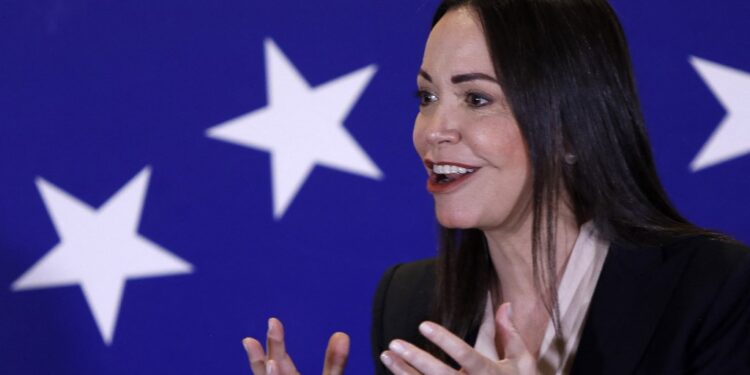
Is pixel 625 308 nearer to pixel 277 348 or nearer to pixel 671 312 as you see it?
pixel 671 312

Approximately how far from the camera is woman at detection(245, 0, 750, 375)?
1.28 m

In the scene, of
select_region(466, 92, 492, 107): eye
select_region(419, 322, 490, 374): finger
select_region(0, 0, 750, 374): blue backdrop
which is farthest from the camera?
select_region(0, 0, 750, 374): blue backdrop

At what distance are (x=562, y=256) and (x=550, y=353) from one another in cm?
15

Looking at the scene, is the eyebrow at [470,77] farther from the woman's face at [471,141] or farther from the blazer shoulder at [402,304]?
the blazer shoulder at [402,304]

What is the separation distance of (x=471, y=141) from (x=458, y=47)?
127 mm

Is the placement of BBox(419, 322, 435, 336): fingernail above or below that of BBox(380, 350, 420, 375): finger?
above

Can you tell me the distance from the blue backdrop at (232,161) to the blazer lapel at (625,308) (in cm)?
53

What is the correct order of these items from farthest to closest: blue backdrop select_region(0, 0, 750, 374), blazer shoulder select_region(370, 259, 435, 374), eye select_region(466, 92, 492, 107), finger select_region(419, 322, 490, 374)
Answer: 1. blue backdrop select_region(0, 0, 750, 374)
2. blazer shoulder select_region(370, 259, 435, 374)
3. eye select_region(466, 92, 492, 107)
4. finger select_region(419, 322, 490, 374)

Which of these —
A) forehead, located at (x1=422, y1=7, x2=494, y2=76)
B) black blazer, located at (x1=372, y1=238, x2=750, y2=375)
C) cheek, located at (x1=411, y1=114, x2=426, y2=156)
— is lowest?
black blazer, located at (x1=372, y1=238, x2=750, y2=375)

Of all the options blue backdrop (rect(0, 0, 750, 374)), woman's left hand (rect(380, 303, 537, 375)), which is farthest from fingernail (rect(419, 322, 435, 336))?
blue backdrop (rect(0, 0, 750, 374))

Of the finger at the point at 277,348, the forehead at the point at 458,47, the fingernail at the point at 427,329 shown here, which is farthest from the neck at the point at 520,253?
the fingernail at the point at 427,329

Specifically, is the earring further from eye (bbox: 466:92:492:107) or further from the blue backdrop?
the blue backdrop

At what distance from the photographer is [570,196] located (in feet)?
4.68

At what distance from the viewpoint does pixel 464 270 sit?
1539 millimetres
